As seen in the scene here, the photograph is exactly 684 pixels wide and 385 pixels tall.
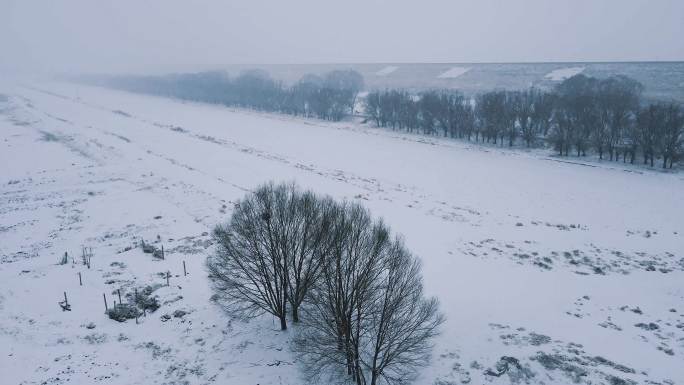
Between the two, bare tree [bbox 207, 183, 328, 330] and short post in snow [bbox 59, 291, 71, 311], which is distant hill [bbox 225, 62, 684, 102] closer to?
bare tree [bbox 207, 183, 328, 330]

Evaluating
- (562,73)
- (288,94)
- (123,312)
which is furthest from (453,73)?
(123,312)

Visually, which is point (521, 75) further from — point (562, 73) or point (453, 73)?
point (453, 73)

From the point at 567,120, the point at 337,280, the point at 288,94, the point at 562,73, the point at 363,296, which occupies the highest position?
the point at 562,73


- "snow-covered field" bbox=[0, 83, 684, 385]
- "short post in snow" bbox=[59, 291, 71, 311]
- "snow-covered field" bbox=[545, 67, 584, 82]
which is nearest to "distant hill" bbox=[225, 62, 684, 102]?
"snow-covered field" bbox=[545, 67, 584, 82]

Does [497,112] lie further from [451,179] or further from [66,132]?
[66,132]

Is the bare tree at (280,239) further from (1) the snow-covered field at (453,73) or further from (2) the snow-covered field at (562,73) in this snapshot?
(1) the snow-covered field at (453,73)

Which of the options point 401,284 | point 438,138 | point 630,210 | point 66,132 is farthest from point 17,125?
point 630,210
